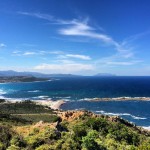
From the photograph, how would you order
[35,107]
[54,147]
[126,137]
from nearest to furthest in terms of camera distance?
[54,147] → [126,137] → [35,107]

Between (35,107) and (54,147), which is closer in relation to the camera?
(54,147)

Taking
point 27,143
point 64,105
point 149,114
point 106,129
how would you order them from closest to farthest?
1. point 27,143
2. point 106,129
3. point 149,114
4. point 64,105

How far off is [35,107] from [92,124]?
8173 centimetres

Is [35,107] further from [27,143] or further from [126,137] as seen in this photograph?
[27,143]

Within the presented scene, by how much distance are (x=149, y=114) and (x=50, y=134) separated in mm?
88178

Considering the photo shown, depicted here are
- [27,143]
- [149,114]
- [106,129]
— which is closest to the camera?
[27,143]

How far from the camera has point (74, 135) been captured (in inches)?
1331

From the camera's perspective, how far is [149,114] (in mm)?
112688

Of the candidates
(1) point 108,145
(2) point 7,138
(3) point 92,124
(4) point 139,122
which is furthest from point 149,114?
(2) point 7,138

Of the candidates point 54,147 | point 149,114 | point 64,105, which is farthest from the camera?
point 64,105

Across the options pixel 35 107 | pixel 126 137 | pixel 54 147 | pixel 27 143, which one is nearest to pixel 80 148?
pixel 54 147

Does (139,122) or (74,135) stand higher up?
(74,135)

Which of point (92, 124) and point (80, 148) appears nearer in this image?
point (80, 148)

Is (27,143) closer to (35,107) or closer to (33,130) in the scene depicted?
(33,130)
